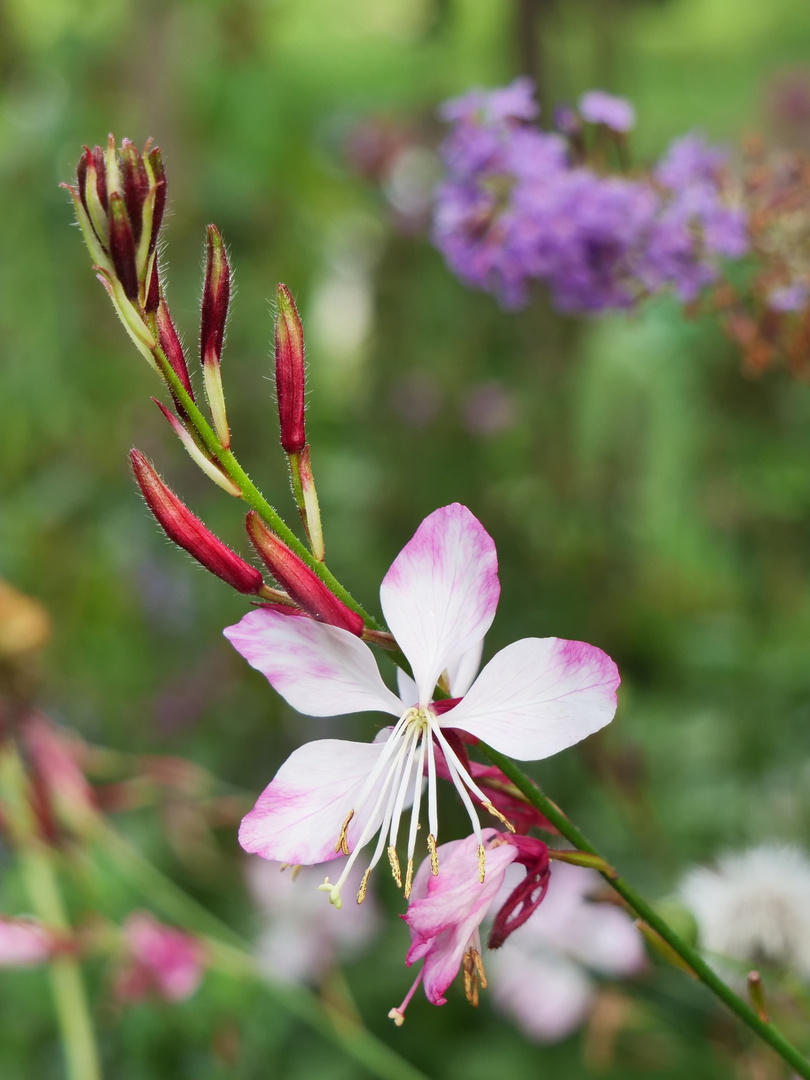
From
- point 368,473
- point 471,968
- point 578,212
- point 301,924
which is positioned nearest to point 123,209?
point 471,968

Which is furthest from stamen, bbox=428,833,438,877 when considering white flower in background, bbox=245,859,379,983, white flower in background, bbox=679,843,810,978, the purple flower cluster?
white flower in background, bbox=245,859,379,983

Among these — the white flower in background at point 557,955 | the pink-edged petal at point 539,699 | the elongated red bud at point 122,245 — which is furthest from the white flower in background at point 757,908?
the elongated red bud at point 122,245

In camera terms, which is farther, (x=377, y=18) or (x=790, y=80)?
(x=377, y=18)

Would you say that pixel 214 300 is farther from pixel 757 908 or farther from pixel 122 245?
pixel 757 908

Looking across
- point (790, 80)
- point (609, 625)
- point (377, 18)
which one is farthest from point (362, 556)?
point (377, 18)

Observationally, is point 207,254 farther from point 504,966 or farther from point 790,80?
point 790,80

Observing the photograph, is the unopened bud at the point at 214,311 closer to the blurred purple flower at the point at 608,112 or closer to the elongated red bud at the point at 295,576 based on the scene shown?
the elongated red bud at the point at 295,576

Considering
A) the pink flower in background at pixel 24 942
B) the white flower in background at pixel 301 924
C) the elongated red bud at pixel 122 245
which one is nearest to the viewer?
the elongated red bud at pixel 122 245
